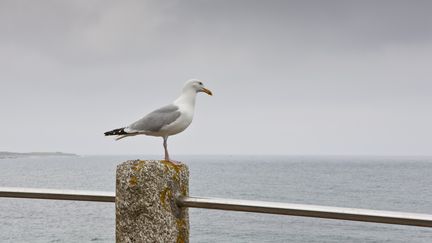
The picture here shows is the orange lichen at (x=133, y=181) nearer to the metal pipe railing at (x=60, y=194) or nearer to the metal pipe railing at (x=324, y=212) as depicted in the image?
the metal pipe railing at (x=60, y=194)

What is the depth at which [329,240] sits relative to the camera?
3017cm

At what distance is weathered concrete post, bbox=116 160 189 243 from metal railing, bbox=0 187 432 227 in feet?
0.23

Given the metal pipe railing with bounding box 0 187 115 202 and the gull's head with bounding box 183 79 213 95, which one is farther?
the gull's head with bounding box 183 79 213 95

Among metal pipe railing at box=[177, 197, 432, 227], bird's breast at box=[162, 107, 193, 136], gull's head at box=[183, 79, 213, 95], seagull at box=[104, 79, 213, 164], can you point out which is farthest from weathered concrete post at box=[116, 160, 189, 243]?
gull's head at box=[183, 79, 213, 95]

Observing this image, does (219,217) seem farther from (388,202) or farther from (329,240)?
(388,202)

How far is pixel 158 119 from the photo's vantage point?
10.2 ft

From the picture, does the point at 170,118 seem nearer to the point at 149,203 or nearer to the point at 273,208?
the point at 149,203

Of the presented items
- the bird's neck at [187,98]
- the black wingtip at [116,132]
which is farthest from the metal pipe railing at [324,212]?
the black wingtip at [116,132]

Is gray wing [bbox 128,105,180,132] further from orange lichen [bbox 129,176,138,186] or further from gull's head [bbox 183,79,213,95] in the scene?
orange lichen [bbox 129,176,138,186]

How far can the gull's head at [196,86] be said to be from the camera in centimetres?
332

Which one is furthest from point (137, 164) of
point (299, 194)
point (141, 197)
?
point (299, 194)

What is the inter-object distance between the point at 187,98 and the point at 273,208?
1364mm

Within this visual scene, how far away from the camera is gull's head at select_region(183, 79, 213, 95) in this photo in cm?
332

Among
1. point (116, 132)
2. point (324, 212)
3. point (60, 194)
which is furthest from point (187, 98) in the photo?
point (324, 212)
